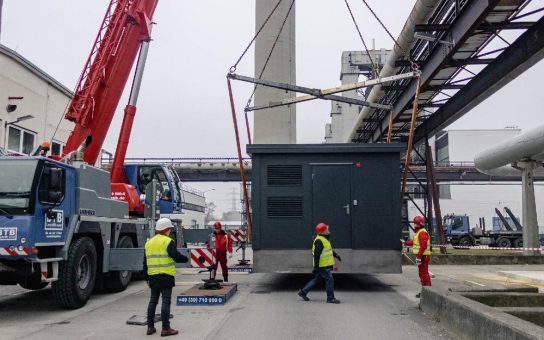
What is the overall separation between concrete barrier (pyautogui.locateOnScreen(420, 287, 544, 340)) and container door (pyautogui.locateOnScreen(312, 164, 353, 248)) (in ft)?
10.0

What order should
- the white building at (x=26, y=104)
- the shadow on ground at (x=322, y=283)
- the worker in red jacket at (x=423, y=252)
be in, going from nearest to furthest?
the worker in red jacket at (x=423, y=252) → the shadow on ground at (x=322, y=283) → the white building at (x=26, y=104)

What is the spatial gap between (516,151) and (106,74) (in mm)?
16136


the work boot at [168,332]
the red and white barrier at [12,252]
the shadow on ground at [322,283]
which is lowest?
the shadow on ground at [322,283]

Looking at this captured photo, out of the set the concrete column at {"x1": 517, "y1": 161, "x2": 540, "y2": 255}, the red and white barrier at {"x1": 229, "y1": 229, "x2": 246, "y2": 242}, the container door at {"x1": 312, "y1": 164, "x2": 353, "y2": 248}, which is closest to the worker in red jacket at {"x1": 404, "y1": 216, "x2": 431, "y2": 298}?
the container door at {"x1": 312, "y1": 164, "x2": 353, "y2": 248}

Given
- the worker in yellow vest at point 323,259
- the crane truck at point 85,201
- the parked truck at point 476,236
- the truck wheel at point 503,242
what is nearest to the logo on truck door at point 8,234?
the crane truck at point 85,201

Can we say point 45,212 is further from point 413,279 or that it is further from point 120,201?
point 413,279

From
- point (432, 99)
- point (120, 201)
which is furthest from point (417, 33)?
point (120, 201)

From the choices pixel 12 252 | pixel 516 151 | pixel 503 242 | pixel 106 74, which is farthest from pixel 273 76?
pixel 503 242

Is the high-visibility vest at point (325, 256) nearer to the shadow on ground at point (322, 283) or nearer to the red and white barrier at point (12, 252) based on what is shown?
the shadow on ground at point (322, 283)

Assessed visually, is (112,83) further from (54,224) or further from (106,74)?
(54,224)

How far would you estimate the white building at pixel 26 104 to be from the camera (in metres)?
20.3

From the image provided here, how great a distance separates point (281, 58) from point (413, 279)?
16.0m

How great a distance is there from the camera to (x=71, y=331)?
306 inches

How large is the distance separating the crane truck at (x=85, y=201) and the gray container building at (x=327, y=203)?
10.2ft
